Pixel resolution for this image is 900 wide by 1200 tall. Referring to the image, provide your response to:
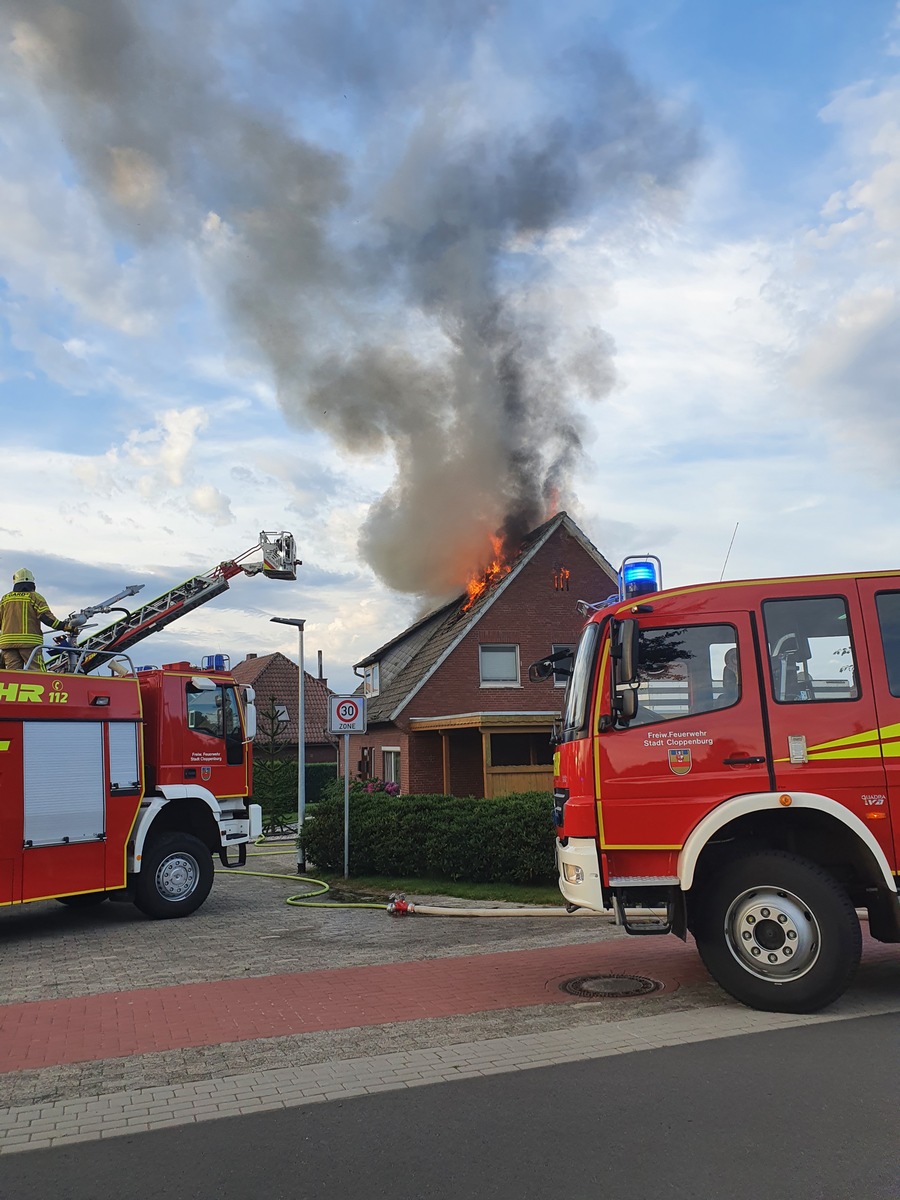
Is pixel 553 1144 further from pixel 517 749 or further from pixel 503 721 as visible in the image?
pixel 517 749

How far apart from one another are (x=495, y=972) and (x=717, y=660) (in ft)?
10.7

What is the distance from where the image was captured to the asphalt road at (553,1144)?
3.72 meters

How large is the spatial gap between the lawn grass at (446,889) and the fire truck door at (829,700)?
17.5 feet

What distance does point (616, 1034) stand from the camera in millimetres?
5746

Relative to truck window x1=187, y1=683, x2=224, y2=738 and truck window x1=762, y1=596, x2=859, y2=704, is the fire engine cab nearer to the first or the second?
truck window x1=187, y1=683, x2=224, y2=738

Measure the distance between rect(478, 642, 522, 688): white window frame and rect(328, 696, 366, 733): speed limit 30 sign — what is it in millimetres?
9692

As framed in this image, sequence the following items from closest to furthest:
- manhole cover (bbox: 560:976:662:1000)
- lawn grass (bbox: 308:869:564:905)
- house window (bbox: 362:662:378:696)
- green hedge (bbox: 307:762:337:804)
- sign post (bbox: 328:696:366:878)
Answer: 1. manhole cover (bbox: 560:976:662:1000)
2. lawn grass (bbox: 308:869:564:905)
3. sign post (bbox: 328:696:366:878)
4. house window (bbox: 362:662:378:696)
5. green hedge (bbox: 307:762:337:804)

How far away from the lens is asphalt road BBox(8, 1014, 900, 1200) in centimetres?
372

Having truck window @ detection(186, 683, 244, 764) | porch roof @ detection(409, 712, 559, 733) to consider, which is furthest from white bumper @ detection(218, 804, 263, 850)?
porch roof @ detection(409, 712, 559, 733)

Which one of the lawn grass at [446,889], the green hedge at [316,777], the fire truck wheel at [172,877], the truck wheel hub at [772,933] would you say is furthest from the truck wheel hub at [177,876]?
the green hedge at [316,777]

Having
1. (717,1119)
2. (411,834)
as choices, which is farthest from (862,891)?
(411,834)

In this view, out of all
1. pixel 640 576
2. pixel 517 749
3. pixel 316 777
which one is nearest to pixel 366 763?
pixel 517 749

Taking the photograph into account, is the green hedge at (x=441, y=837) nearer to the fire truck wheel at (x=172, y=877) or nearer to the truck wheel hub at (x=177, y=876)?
the fire truck wheel at (x=172, y=877)

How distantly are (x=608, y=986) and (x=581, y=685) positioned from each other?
227cm
